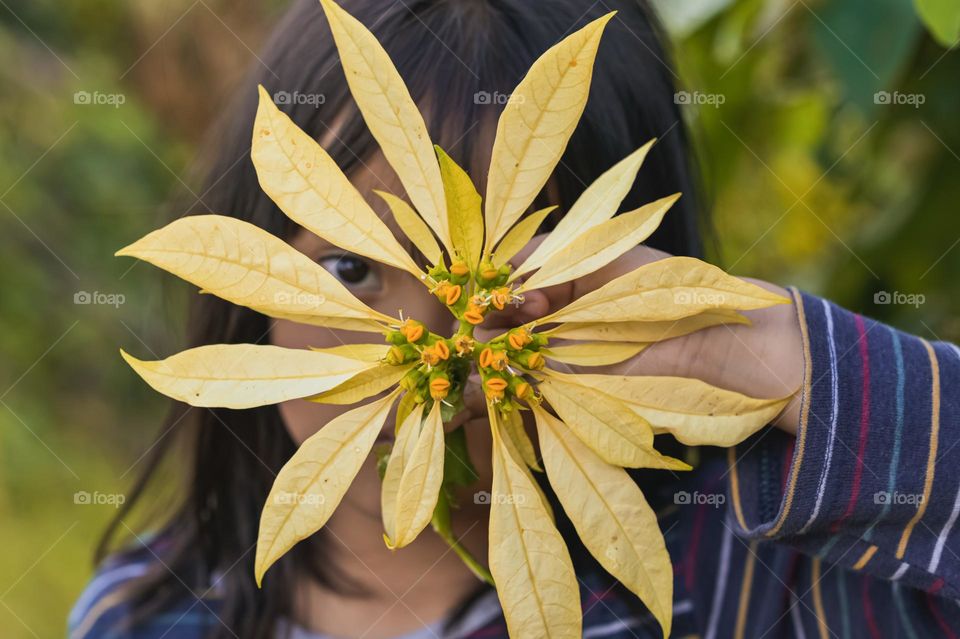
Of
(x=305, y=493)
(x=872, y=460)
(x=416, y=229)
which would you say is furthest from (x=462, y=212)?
(x=872, y=460)

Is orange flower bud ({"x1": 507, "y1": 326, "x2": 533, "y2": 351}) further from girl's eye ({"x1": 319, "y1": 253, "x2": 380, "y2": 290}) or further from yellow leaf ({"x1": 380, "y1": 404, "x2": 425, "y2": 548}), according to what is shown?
girl's eye ({"x1": 319, "y1": 253, "x2": 380, "y2": 290})

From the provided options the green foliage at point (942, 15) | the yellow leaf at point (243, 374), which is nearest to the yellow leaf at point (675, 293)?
the yellow leaf at point (243, 374)

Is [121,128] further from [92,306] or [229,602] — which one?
[229,602]

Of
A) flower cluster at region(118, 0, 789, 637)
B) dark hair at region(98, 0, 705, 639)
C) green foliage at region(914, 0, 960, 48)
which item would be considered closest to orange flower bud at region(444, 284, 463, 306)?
flower cluster at region(118, 0, 789, 637)

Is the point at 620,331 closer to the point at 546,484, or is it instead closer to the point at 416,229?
the point at 416,229

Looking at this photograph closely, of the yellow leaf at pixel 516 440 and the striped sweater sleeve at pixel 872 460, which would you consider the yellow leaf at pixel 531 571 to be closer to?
the yellow leaf at pixel 516 440
